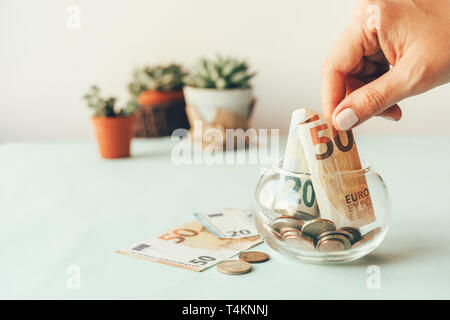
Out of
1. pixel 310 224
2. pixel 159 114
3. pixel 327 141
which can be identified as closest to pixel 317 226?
pixel 310 224

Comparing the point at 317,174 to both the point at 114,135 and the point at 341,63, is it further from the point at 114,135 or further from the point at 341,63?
the point at 114,135

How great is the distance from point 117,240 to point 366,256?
38 cm

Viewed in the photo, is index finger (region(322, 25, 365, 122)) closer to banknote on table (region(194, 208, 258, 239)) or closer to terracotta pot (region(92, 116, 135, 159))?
banknote on table (region(194, 208, 258, 239))

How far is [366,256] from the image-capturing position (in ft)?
2.36

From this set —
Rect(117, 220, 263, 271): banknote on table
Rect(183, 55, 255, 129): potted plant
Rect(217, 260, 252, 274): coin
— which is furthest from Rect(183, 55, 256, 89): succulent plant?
Rect(217, 260, 252, 274): coin

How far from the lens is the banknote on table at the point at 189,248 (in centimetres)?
72

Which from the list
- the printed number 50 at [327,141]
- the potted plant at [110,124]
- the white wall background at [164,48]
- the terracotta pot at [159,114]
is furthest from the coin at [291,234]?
the white wall background at [164,48]

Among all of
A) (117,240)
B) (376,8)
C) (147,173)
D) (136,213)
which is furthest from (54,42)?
(376,8)

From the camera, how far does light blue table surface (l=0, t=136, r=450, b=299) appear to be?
0.64m

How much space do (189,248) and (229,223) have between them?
0.12 m

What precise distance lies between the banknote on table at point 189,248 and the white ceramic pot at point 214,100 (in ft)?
2.33

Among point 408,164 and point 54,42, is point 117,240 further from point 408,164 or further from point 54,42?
point 54,42
